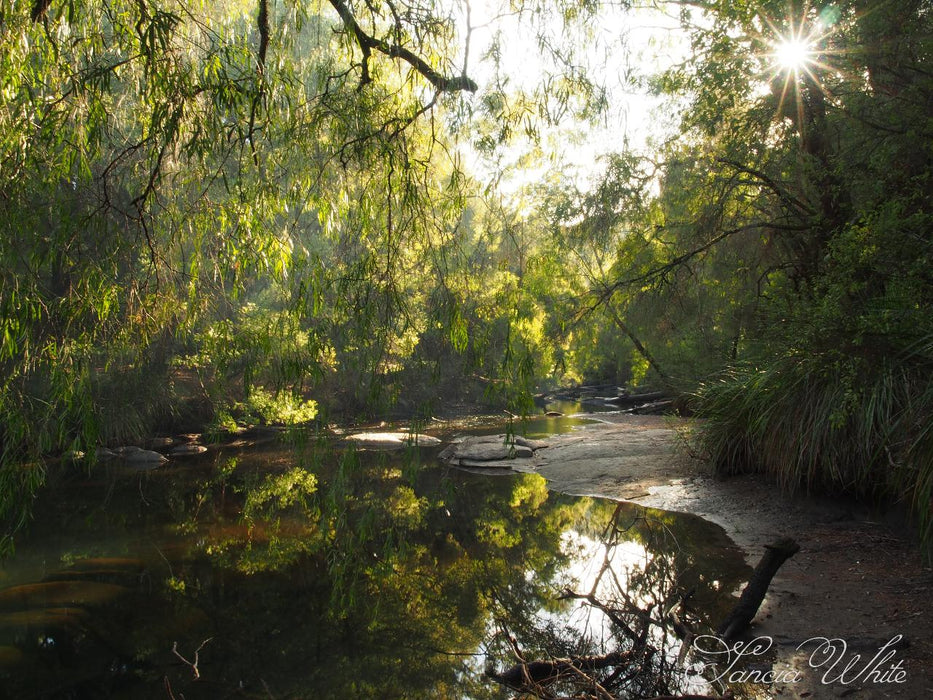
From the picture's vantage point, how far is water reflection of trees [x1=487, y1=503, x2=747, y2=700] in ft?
10.1

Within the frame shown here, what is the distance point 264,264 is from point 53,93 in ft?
5.04

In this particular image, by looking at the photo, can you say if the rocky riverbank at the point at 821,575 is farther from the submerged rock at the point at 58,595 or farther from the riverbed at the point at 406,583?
the submerged rock at the point at 58,595

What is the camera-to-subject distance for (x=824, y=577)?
14.3 ft

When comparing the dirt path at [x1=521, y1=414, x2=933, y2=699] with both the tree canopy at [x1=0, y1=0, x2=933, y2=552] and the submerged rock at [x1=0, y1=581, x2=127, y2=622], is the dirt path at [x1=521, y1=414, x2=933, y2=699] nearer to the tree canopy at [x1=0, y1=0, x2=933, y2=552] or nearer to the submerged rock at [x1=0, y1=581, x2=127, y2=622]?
the tree canopy at [x1=0, y1=0, x2=933, y2=552]

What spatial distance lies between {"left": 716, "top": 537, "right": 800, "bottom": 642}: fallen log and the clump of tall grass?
0.67 m

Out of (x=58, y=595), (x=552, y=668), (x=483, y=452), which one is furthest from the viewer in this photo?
(x=483, y=452)

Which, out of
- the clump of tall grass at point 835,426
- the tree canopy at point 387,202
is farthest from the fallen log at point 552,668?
the clump of tall grass at point 835,426

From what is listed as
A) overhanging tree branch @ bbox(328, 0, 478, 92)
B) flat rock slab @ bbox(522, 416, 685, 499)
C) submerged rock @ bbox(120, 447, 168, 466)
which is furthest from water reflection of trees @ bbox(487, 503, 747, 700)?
submerged rock @ bbox(120, 447, 168, 466)

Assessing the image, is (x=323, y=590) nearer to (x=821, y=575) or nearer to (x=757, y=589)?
(x=757, y=589)

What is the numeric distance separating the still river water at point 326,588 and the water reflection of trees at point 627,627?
0.08 feet

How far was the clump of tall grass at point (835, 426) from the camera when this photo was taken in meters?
3.78

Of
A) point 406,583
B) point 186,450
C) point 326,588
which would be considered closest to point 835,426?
point 406,583

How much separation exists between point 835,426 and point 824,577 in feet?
3.62

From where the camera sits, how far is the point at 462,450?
11141 mm
